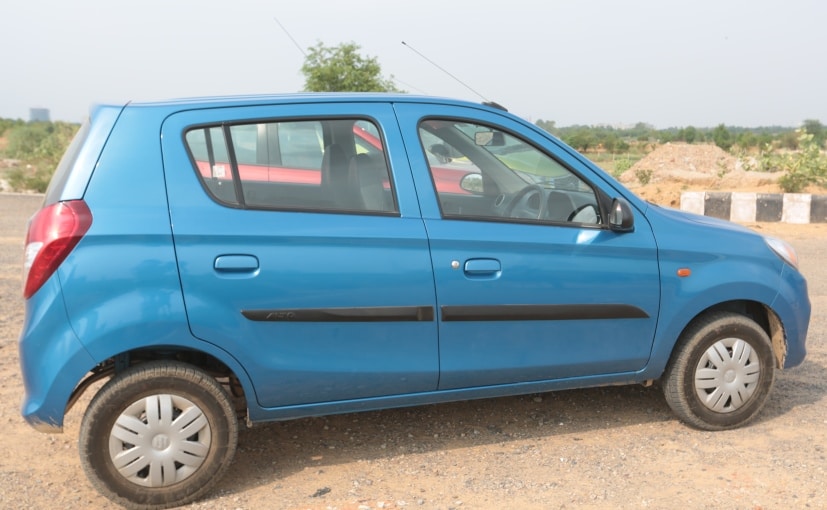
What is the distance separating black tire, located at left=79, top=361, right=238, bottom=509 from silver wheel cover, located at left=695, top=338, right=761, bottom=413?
2405 millimetres

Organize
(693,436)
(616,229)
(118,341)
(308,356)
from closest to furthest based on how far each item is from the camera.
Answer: (118,341) < (308,356) < (616,229) < (693,436)

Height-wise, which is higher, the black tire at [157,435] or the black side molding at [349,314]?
A: the black side molding at [349,314]

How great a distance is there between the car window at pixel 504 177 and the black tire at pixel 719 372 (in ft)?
2.83

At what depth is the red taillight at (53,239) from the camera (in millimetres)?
3277

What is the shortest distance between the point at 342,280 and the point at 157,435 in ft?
3.28

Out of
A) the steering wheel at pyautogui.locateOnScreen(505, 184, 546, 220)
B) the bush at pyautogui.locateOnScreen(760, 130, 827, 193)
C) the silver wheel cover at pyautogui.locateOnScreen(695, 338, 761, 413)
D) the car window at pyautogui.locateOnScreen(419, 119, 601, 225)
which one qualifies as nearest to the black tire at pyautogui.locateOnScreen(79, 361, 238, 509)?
the car window at pyautogui.locateOnScreen(419, 119, 601, 225)

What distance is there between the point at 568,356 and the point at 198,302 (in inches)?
70.4

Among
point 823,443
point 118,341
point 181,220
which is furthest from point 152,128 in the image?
point 823,443

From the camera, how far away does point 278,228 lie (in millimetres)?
3537

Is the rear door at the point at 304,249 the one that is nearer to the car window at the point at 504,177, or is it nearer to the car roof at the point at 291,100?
the car roof at the point at 291,100

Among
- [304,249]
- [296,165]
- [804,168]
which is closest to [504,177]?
[296,165]

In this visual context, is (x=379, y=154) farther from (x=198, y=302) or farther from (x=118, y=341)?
(x=118, y=341)

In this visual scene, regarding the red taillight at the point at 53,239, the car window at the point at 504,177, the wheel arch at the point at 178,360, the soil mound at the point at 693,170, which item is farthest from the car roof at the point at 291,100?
the soil mound at the point at 693,170

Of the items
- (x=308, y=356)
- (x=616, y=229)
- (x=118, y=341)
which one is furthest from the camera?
(x=616, y=229)
